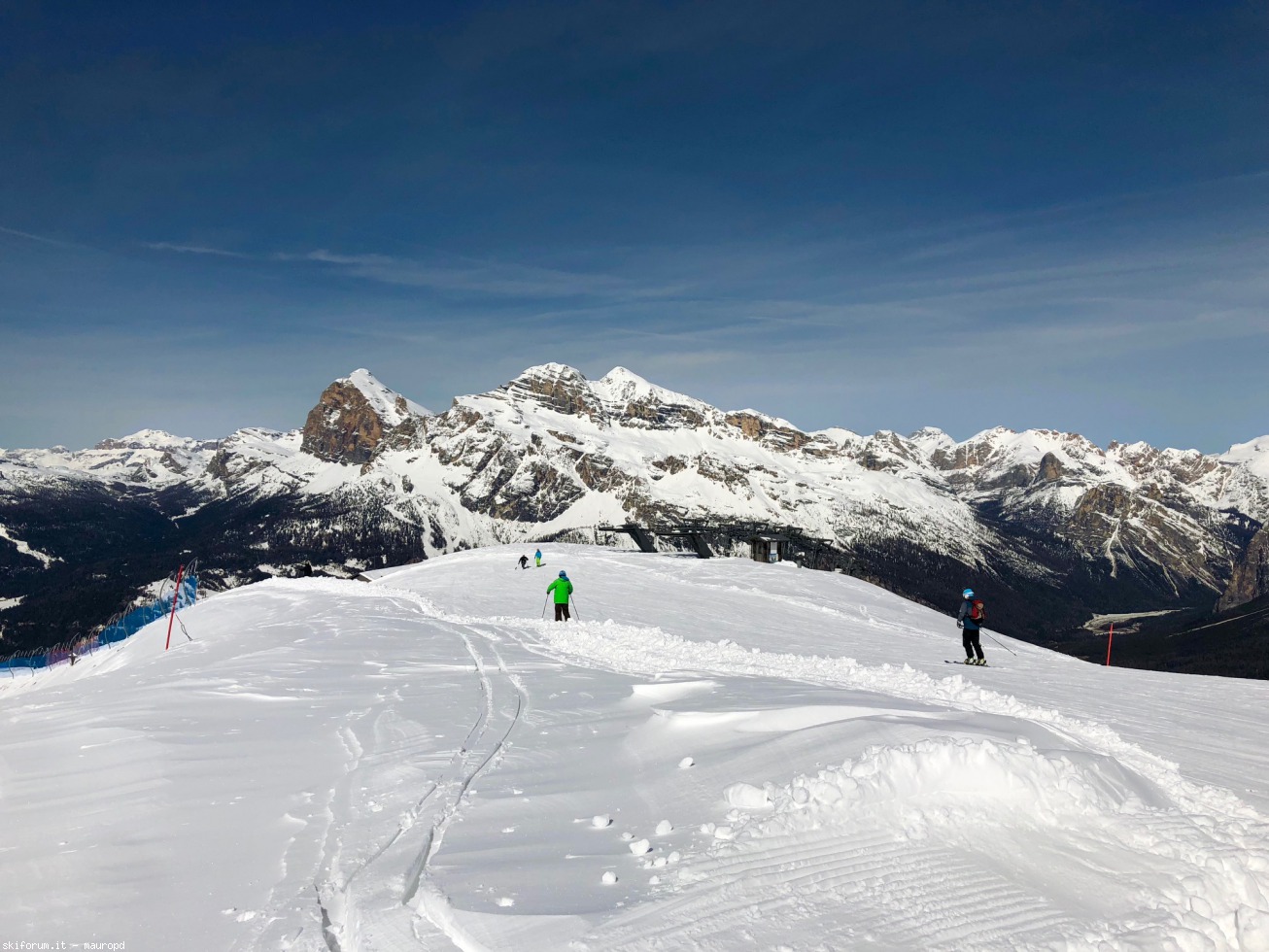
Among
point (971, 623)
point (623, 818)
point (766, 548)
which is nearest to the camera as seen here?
point (623, 818)

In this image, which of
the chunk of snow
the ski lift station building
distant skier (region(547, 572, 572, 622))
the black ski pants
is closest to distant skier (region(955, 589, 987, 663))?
the black ski pants

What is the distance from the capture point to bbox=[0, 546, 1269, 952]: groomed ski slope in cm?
479

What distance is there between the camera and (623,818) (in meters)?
6.55

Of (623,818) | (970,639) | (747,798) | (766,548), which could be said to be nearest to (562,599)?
(970,639)

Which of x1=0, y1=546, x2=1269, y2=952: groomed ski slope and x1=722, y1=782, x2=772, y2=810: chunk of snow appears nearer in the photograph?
x1=0, y1=546, x2=1269, y2=952: groomed ski slope

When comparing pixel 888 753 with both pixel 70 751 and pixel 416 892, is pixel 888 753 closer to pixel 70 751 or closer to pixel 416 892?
pixel 416 892

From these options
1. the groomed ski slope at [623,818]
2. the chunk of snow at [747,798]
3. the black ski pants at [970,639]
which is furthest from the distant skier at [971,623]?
the chunk of snow at [747,798]

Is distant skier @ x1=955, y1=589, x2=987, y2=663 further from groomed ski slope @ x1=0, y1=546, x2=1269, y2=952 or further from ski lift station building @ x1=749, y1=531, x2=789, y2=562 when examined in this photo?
ski lift station building @ x1=749, y1=531, x2=789, y2=562

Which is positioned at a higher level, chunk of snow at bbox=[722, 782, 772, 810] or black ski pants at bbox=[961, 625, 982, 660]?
chunk of snow at bbox=[722, 782, 772, 810]

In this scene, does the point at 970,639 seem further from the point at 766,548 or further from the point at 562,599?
the point at 766,548

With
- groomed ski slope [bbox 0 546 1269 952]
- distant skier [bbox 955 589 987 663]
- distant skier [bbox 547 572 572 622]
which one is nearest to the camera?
groomed ski slope [bbox 0 546 1269 952]

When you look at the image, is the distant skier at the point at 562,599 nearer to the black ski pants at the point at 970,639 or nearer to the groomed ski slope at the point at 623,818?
the groomed ski slope at the point at 623,818

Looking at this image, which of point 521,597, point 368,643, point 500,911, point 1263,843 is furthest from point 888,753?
point 521,597

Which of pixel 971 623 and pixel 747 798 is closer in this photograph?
pixel 747 798
